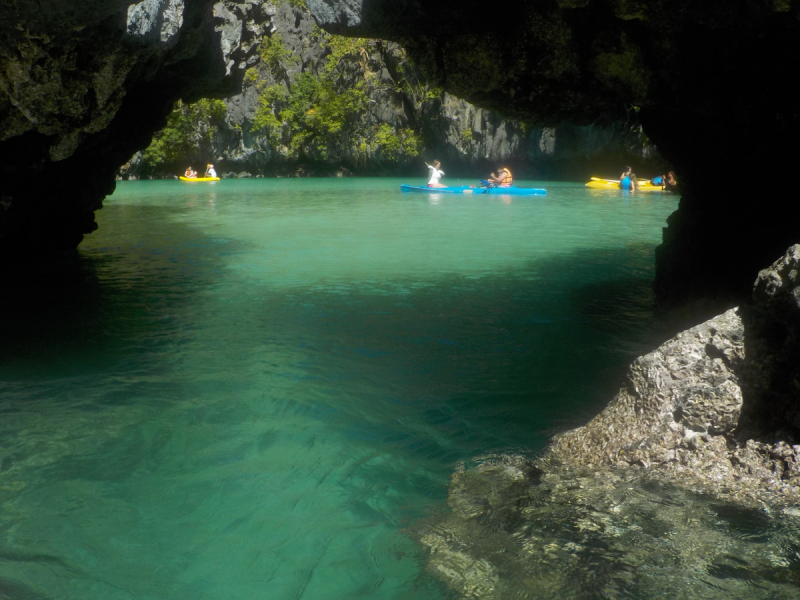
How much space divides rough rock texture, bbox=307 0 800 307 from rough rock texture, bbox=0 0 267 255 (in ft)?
6.19

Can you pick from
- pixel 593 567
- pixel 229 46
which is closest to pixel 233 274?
pixel 229 46

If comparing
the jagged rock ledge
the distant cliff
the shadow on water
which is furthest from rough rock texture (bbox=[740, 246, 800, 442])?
the distant cliff

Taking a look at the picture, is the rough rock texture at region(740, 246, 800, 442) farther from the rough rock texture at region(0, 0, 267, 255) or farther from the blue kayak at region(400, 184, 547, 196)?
the blue kayak at region(400, 184, 547, 196)

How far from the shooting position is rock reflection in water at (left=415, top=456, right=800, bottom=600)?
2715 millimetres

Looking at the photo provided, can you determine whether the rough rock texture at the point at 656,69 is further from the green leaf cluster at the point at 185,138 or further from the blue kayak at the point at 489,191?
the green leaf cluster at the point at 185,138

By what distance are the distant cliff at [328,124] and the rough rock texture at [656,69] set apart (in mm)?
36657

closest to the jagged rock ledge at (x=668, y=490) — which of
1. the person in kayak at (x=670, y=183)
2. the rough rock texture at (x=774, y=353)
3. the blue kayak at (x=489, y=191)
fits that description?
the rough rock texture at (x=774, y=353)

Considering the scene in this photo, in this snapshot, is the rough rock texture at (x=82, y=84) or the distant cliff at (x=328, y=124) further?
the distant cliff at (x=328, y=124)

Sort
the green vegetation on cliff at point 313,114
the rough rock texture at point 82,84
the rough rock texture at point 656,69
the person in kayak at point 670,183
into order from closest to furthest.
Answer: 1. the rough rock texture at point 656,69
2. the rough rock texture at point 82,84
3. the person in kayak at point 670,183
4. the green vegetation on cliff at point 313,114

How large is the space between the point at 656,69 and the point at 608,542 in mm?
3859

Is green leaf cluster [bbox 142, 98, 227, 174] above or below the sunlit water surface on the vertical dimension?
above

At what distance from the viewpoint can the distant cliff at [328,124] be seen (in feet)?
140

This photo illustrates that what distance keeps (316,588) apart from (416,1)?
4.17 meters

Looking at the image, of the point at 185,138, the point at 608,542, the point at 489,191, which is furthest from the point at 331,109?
the point at 608,542
